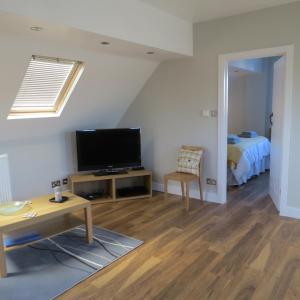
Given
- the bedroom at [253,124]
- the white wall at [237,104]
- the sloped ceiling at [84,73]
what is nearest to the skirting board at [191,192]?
the bedroom at [253,124]

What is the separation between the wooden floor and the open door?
0.30 metres

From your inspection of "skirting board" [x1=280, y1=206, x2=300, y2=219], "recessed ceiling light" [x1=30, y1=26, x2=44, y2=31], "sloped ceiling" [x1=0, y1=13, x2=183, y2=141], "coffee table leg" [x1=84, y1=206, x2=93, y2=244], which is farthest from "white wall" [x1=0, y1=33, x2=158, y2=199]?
"skirting board" [x1=280, y1=206, x2=300, y2=219]

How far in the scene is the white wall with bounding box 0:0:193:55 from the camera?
230cm

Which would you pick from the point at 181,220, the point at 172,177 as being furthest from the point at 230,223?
the point at 172,177

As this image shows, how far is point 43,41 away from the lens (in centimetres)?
295

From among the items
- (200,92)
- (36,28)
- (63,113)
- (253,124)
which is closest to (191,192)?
(200,92)

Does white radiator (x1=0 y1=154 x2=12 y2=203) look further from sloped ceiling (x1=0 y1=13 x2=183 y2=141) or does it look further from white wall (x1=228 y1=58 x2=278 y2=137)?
white wall (x1=228 y1=58 x2=278 y2=137)

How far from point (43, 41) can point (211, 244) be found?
8.96ft

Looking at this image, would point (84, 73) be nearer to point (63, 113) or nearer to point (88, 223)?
point (63, 113)

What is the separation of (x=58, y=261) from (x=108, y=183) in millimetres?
2083

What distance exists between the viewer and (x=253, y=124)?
7.24 metres

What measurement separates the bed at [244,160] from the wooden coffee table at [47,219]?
8.77 ft

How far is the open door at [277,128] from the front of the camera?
3664mm

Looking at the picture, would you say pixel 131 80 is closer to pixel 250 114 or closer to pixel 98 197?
pixel 98 197
